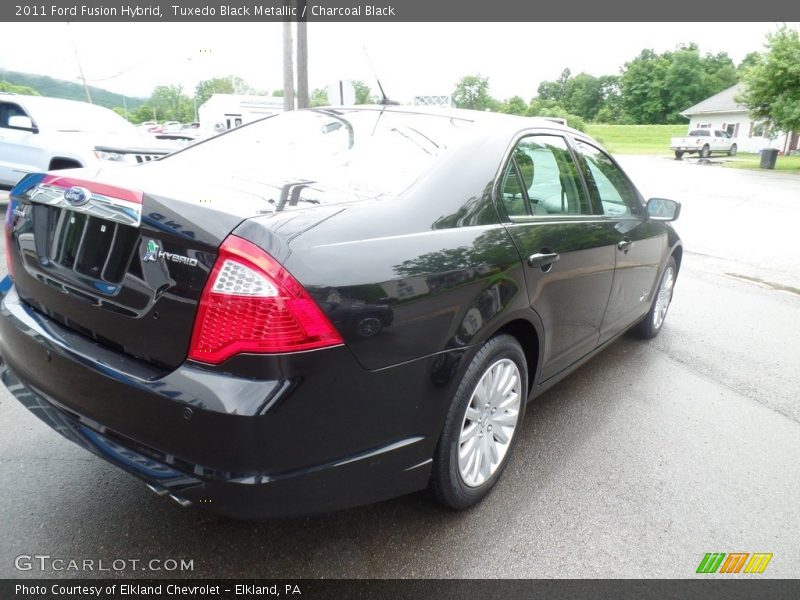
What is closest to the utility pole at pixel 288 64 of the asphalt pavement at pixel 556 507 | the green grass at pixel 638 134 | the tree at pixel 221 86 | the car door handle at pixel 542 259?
the asphalt pavement at pixel 556 507

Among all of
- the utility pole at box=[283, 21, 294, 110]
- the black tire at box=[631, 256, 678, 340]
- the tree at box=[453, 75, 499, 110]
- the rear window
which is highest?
the tree at box=[453, 75, 499, 110]

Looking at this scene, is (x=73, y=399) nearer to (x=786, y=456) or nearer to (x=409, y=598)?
(x=409, y=598)

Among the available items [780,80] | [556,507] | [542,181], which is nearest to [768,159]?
[780,80]

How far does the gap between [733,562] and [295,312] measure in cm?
205

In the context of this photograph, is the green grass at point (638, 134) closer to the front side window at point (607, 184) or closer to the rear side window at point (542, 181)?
the front side window at point (607, 184)

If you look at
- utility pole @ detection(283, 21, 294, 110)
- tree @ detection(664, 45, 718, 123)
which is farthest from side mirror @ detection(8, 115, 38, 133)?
tree @ detection(664, 45, 718, 123)

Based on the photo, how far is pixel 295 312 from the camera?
1.70m

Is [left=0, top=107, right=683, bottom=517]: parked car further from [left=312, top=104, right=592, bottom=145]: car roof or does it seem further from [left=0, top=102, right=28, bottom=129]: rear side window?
[left=0, top=102, right=28, bottom=129]: rear side window

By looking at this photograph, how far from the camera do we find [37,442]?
2.85 meters

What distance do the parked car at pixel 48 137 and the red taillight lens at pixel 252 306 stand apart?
8.09 metres

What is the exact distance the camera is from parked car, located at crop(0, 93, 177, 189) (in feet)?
30.0

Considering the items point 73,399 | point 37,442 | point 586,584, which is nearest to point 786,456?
point 586,584

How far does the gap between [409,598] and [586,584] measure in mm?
669

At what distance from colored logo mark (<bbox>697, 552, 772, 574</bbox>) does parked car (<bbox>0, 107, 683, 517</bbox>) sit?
0.88 meters
